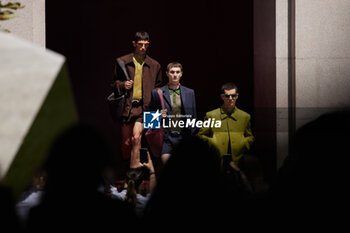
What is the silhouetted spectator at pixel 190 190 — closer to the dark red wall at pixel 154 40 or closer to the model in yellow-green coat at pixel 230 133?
the model in yellow-green coat at pixel 230 133

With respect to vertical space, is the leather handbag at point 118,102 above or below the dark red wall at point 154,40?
below

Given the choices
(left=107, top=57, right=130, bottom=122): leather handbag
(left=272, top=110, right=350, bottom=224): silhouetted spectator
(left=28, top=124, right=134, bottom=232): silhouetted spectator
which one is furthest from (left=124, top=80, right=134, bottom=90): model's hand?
(left=28, top=124, right=134, bottom=232): silhouetted spectator

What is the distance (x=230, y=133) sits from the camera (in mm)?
6680

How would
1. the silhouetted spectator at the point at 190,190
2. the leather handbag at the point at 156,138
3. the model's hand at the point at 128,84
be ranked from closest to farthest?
the silhouetted spectator at the point at 190,190 → the leather handbag at the point at 156,138 → the model's hand at the point at 128,84

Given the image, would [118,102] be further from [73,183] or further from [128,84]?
[73,183]

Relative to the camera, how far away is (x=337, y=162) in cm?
208

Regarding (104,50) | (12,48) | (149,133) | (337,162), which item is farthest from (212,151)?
(104,50)

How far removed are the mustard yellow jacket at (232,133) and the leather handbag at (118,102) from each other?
57.9 inches

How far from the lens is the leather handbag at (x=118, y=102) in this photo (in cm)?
730

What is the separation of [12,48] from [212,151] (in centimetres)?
127

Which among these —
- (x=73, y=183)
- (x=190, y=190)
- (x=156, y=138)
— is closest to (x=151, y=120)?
(x=156, y=138)

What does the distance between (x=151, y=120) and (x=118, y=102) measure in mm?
742

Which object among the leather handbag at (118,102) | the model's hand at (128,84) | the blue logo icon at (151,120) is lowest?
the blue logo icon at (151,120)

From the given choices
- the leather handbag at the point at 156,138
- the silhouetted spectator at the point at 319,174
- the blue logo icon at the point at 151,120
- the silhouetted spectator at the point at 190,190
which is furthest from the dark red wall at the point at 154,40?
the silhouetted spectator at the point at 190,190
